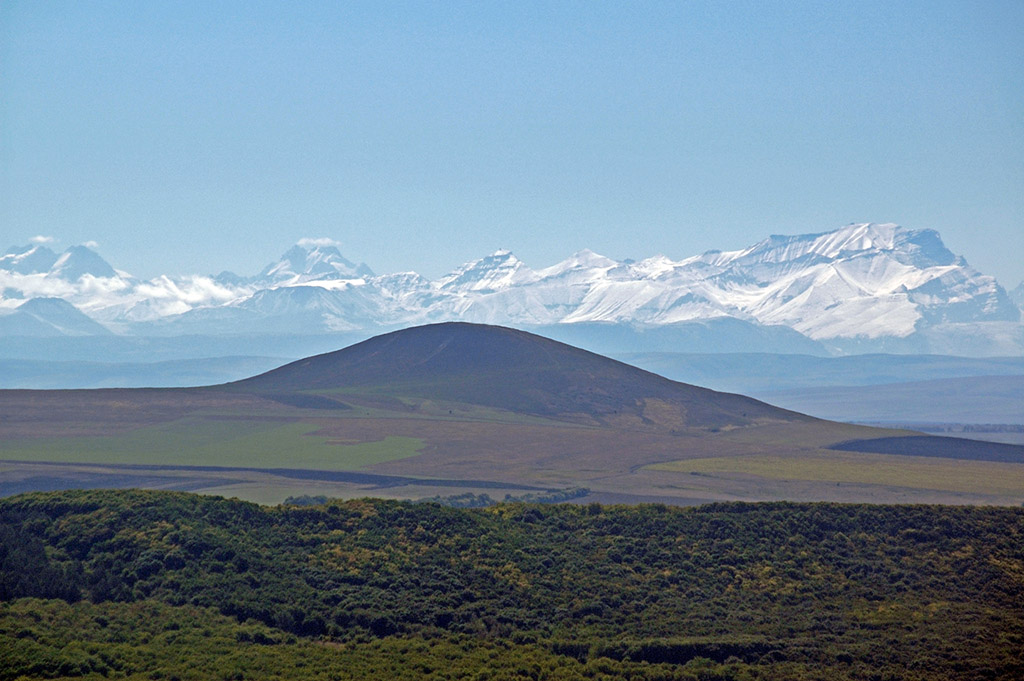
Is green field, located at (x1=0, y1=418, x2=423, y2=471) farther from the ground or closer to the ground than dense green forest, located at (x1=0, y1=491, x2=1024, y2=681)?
farther from the ground

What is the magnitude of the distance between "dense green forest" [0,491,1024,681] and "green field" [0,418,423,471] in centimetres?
9332

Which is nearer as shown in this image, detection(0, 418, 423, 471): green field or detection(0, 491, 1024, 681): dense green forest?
detection(0, 491, 1024, 681): dense green forest

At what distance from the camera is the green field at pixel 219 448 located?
158m

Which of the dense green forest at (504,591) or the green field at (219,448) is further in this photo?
the green field at (219,448)

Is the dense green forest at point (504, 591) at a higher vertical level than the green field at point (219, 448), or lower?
lower

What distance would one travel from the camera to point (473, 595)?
181ft

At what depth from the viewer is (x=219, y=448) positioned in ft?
563

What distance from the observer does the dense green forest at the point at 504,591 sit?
4566cm

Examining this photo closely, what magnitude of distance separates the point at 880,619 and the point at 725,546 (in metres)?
12.4

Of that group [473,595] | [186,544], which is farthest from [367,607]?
[186,544]

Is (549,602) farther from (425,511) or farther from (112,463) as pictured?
(112,463)

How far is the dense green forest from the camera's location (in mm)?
45656

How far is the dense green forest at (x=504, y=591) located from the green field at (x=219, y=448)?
93.3 metres

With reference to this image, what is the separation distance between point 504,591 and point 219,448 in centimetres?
12277
